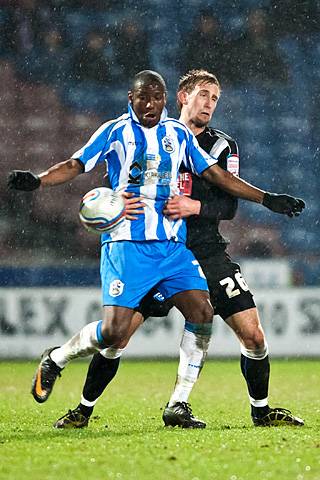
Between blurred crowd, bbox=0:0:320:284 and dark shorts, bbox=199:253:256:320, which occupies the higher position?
blurred crowd, bbox=0:0:320:284

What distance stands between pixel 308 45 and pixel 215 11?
1404 millimetres

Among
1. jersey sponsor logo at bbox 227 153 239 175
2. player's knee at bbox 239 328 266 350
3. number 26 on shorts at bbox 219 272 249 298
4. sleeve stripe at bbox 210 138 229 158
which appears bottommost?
player's knee at bbox 239 328 266 350

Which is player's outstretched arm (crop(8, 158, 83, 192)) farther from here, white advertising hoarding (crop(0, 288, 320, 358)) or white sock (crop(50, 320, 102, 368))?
white advertising hoarding (crop(0, 288, 320, 358))

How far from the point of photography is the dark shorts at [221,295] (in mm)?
5434

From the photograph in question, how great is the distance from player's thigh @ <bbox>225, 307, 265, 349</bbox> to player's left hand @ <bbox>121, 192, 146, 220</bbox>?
0.76m

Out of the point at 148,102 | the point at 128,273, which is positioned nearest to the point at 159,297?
the point at 128,273

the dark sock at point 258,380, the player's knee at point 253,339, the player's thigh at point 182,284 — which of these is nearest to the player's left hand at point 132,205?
the player's thigh at point 182,284

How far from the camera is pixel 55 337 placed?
10.7 m

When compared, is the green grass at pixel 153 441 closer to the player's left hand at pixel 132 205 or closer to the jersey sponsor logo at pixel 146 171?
the player's left hand at pixel 132 205

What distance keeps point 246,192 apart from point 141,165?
1.96 ft

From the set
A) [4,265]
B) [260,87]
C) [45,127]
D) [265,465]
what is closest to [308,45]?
[260,87]

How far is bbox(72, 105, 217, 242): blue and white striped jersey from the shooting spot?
5.22 m

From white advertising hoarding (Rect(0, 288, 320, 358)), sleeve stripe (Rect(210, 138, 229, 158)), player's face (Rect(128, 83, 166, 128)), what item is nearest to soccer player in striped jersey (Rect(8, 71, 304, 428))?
player's face (Rect(128, 83, 166, 128))

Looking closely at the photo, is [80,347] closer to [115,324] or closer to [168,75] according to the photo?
[115,324]
